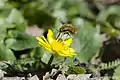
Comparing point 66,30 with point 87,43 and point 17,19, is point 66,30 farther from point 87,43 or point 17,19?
point 17,19

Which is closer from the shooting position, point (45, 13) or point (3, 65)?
point (3, 65)

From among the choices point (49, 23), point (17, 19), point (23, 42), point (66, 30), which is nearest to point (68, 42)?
point (66, 30)

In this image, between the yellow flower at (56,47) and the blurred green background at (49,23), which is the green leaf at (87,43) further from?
the yellow flower at (56,47)

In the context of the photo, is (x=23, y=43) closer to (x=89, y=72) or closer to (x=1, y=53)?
(x=1, y=53)

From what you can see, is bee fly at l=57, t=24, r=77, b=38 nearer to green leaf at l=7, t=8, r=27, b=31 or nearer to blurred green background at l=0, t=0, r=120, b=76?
blurred green background at l=0, t=0, r=120, b=76

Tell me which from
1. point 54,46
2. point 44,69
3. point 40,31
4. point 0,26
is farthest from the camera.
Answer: point 40,31

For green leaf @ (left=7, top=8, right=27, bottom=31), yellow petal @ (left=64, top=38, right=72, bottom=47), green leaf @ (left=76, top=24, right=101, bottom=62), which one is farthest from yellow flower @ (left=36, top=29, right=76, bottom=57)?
green leaf @ (left=7, top=8, right=27, bottom=31)

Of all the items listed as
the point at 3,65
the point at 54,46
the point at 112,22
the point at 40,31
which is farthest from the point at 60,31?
the point at 112,22
